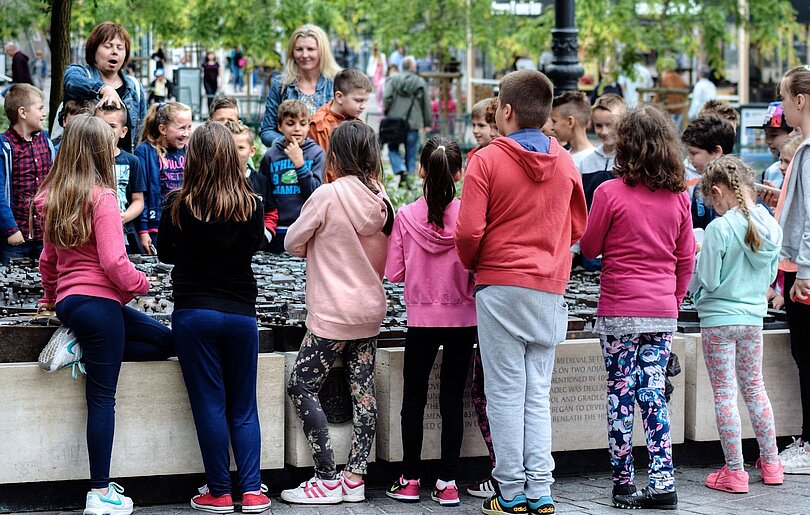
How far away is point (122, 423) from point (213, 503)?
1.79 ft

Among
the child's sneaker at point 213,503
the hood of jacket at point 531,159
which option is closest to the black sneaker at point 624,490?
the hood of jacket at point 531,159

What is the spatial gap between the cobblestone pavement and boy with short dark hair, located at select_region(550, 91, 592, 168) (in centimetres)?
267

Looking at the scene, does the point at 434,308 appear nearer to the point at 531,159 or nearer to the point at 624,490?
the point at 531,159

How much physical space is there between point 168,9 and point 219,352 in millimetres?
23896

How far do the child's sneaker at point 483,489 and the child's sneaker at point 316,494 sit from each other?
0.67 metres

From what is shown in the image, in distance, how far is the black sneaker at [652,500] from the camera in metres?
6.07

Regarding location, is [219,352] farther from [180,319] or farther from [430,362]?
[430,362]

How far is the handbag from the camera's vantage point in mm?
19938

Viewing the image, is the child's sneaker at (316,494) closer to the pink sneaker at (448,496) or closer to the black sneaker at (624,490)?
the pink sneaker at (448,496)

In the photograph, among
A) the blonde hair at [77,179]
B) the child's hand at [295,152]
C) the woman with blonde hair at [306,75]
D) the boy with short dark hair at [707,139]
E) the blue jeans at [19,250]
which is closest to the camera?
the blonde hair at [77,179]

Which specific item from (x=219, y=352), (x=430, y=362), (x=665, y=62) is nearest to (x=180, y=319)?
(x=219, y=352)

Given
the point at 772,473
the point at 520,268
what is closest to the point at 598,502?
the point at 772,473

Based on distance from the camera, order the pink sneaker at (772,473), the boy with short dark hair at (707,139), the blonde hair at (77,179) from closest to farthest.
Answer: the blonde hair at (77,179), the pink sneaker at (772,473), the boy with short dark hair at (707,139)

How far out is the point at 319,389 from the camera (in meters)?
6.14
